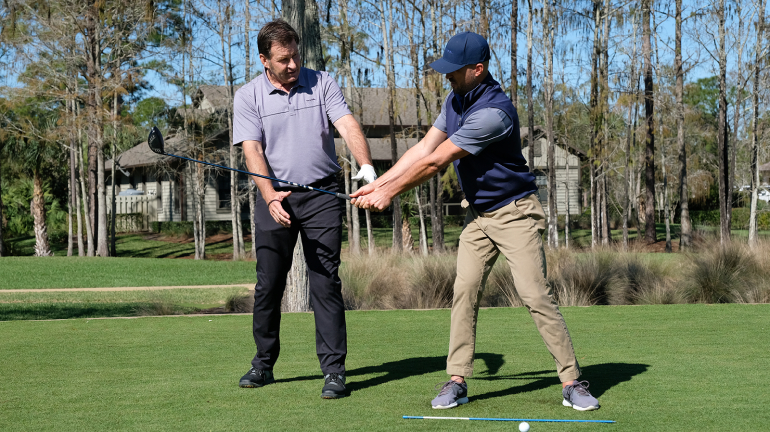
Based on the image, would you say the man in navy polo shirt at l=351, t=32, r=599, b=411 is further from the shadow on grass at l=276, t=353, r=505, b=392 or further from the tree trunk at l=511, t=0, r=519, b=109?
the tree trunk at l=511, t=0, r=519, b=109

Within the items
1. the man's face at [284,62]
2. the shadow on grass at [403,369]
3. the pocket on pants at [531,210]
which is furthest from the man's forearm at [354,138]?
the shadow on grass at [403,369]

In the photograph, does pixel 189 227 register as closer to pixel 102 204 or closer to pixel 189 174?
pixel 189 174

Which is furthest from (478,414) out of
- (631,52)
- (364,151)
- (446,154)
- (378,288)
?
(631,52)

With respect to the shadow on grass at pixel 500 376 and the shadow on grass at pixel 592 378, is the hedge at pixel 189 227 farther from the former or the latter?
the shadow on grass at pixel 592 378

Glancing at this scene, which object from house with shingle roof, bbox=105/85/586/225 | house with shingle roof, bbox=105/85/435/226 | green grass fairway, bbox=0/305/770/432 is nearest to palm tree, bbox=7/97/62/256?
house with shingle roof, bbox=105/85/435/226

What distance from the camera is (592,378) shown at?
4.94 meters

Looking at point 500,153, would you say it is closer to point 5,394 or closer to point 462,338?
point 462,338

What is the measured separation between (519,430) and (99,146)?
88.7ft

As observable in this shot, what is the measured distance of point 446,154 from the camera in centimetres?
412

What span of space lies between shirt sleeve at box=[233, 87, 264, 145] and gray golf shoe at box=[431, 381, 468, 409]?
1.87 m

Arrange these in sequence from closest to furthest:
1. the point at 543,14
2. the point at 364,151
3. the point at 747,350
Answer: the point at 364,151, the point at 747,350, the point at 543,14

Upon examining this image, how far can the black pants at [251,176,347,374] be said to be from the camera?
4734 mm

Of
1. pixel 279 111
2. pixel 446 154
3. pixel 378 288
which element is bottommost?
pixel 378 288

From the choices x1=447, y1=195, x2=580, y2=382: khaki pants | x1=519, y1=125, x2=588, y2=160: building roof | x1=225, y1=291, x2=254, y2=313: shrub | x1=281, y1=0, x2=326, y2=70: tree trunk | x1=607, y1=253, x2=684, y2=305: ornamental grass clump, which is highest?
x1=519, y1=125, x2=588, y2=160: building roof
